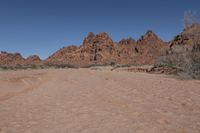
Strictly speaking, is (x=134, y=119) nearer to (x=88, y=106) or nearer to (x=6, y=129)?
(x=88, y=106)

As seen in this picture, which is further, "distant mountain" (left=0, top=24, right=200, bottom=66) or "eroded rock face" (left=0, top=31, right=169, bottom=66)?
"eroded rock face" (left=0, top=31, right=169, bottom=66)

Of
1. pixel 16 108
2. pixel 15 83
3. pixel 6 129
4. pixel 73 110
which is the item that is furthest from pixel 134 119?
pixel 15 83

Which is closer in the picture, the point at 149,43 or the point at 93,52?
the point at 93,52

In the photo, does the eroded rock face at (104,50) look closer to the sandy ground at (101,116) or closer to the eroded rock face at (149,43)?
the eroded rock face at (149,43)

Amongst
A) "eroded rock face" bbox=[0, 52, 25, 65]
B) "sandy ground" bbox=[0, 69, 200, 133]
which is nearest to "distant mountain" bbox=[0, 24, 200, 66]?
"eroded rock face" bbox=[0, 52, 25, 65]

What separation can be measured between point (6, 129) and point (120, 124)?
247 cm

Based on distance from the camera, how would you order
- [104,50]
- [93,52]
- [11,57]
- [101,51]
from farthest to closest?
1. [93,52]
2. [104,50]
3. [101,51]
4. [11,57]

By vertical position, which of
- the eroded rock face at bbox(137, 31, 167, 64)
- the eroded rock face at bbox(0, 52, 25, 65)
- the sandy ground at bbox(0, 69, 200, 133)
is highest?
the eroded rock face at bbox(137, 31, 167, 64)

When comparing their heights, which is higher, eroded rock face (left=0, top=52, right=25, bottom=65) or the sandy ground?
eroded rock face (left=0, top=52, right=25, bottom=65)

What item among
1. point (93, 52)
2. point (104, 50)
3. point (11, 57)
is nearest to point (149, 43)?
point (104, 50)

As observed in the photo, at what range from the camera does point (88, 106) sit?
6727mm

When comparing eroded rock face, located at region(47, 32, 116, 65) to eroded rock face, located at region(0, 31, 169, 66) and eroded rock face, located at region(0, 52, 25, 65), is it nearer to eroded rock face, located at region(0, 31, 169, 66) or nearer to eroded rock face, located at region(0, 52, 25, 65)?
eroded rock face, located at region(0, 31, 169, 66)

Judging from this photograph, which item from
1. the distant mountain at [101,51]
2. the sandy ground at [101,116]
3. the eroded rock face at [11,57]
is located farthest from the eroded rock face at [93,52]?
the sandy ground at [101,116]

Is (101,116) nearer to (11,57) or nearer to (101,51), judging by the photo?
(101,51)
